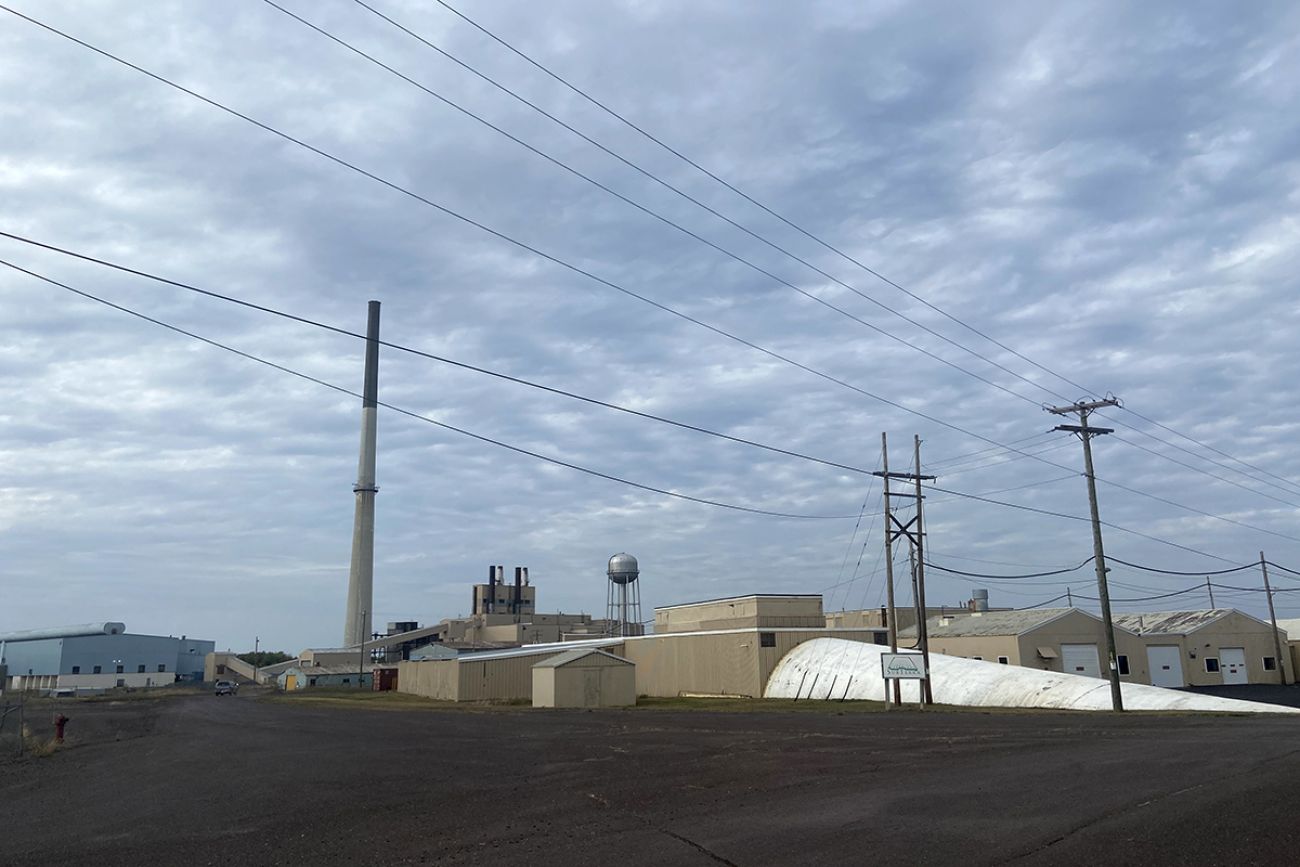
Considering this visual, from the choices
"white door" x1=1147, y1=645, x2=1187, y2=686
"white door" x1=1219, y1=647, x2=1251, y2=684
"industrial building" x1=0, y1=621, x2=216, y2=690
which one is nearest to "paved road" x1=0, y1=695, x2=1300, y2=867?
"white door" x1=1147, y1=645, x2=1187, y2=686

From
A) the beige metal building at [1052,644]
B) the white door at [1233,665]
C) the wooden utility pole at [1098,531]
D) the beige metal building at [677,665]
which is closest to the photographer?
the wooden utility pole at [1098,531]

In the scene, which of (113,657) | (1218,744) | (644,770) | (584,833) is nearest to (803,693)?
(1218,744)

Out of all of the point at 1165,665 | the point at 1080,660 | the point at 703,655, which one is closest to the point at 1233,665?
the point at 1165,665

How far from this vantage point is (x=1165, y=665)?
206 ft

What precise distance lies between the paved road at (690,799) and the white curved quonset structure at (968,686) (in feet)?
35.4

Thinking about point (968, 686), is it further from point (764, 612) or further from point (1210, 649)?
point (1210, 649)

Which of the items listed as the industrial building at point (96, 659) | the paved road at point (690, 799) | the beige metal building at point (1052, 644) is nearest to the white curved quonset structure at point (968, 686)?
the beige metal building at point (1052, 644)

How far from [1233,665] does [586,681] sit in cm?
4578

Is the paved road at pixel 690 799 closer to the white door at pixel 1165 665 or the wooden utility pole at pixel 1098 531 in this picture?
the wooden utility pole at pixel 1098 531

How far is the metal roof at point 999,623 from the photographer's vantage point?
5878cm

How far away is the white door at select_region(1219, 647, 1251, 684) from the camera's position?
6512 centimetres

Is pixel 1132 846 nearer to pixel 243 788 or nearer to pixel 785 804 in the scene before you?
pixel 785 804

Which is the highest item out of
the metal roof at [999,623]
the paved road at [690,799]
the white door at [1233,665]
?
the metal roof at [999,623]

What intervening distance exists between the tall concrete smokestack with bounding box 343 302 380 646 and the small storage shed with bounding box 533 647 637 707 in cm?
4882
